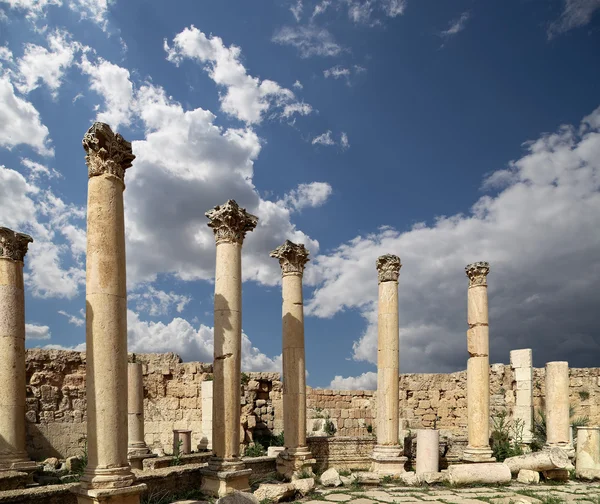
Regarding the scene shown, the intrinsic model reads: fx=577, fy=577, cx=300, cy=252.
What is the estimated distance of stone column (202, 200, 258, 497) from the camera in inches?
498

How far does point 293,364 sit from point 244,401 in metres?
6.60

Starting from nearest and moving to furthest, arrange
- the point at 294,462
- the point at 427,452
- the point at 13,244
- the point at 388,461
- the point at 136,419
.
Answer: the point at 13,244 → the point at 294,462 → the point at 427,452 → the point at 388,461 → the point at 136,419

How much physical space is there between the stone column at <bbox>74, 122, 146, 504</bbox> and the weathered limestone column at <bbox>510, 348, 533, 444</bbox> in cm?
1659

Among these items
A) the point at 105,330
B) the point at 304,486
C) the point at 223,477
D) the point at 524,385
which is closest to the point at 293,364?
the point at 304,486

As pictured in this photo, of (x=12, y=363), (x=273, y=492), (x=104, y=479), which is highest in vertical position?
(x=12, y=363)

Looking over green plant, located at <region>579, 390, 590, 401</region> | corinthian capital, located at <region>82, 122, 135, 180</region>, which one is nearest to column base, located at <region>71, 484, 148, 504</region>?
corinthian capital, located at <region>82, 122, 135, 180</region>

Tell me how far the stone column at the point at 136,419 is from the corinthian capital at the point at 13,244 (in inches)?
202

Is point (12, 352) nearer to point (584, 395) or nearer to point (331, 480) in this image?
point (331, 480)

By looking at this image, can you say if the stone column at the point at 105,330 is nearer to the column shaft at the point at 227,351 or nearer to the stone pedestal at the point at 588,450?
the column shaft at the point at 227,351

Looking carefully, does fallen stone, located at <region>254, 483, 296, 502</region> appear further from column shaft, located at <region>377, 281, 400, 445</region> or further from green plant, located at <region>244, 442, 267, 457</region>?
green plant, located at <region>244, 442, 267, 457</region>

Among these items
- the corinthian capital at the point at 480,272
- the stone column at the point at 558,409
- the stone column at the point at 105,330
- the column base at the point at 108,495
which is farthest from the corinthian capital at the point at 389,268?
the column base at the point at 108,495

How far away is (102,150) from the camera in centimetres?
971

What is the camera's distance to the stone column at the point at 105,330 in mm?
8891

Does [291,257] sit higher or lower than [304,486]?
higher
